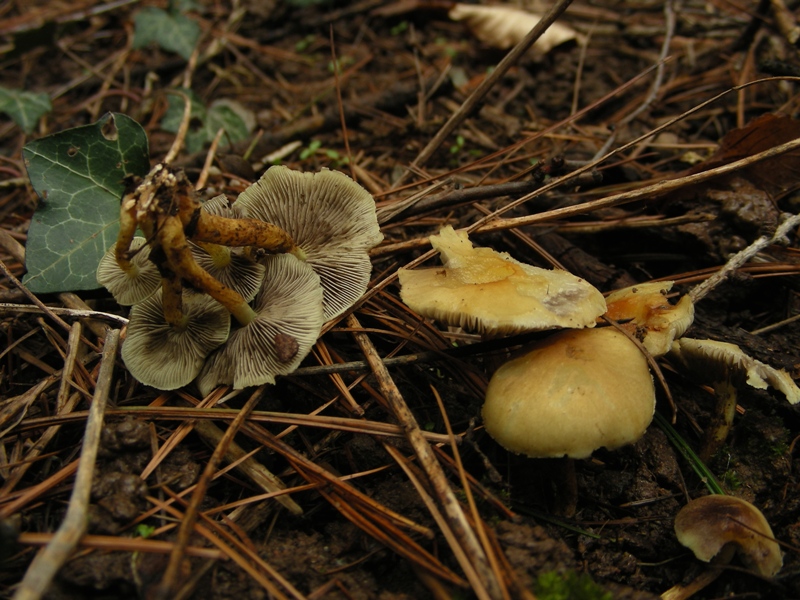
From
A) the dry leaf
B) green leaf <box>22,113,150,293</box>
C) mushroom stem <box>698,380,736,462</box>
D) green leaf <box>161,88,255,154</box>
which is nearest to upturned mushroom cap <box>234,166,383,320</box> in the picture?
green leaf <box>22,113,150,293</box>

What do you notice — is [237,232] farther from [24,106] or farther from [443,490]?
[24,106]

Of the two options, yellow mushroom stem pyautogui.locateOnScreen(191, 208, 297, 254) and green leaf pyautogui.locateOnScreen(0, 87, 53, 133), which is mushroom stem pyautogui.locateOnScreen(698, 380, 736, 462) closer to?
yellow mushroom stem pyautogui.locateOnScreen(191, 208, 297, 254)

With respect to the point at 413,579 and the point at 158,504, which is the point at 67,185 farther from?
the point at 413,579

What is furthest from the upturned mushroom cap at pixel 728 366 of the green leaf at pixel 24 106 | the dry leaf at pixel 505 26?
the green leaf at pixel 24 106

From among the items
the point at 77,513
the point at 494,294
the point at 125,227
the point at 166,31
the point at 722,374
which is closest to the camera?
the point at 77,513

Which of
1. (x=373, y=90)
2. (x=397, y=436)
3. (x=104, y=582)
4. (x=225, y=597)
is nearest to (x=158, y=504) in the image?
(x=104, y=582)

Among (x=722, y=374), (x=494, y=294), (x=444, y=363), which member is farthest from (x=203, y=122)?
(x=722, y=374)

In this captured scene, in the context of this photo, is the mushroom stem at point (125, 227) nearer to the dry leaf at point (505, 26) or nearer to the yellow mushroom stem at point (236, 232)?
the yellow mushroom stem at point (236, 232)
